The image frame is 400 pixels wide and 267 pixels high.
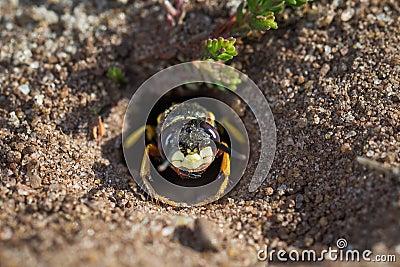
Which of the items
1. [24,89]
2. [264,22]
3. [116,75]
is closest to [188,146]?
[116,75]

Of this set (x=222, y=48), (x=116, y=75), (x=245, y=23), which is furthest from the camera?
(x=116, y=75)

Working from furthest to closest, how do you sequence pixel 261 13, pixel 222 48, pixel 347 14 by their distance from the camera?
pixel 347 14 → pixel 261 13 → pixel 222 48

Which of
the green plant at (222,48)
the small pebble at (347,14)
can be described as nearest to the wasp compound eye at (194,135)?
the green plant at (222,48)

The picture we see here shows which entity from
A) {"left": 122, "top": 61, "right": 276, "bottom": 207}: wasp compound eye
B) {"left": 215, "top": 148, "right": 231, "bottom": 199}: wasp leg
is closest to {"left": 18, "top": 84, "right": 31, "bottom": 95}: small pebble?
{"left": 122, "top": 61, "right": 276, "bottom": 207}: wasp compound eye

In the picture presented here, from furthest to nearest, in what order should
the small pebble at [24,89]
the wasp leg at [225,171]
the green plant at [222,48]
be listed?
the small pebble at [24,89] → the wasp leg at [225,171] → the green plant at [222,48]

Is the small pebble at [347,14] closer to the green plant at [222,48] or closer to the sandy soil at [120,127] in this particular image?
the sandy soil at [120,127]

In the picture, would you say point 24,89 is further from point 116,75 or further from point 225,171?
point 225,171
